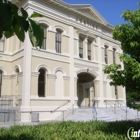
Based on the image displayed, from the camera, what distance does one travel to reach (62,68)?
A: 19562 mm

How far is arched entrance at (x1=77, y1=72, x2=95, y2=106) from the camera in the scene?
23.7 m

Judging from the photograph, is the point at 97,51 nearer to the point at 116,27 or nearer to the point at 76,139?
the point at 116,27

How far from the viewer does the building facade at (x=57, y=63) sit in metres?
17.0

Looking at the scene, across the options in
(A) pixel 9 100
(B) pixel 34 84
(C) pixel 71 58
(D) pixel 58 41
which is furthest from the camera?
(C) pixel 71 58

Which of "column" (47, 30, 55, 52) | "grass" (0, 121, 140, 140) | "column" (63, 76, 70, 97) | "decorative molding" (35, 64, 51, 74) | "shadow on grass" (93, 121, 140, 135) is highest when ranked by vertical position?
"column" (47, 30, 55, 52)

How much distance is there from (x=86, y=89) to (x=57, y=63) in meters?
6.89

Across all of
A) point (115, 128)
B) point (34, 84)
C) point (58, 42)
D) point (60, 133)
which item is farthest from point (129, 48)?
point (58, 42)

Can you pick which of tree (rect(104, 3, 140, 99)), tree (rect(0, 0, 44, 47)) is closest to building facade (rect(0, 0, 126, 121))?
tree (rect(104, 3, 140, 99))

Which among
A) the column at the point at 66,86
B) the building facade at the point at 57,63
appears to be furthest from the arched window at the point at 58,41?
the column at the point at 66,86

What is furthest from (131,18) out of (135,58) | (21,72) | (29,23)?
(21,72)

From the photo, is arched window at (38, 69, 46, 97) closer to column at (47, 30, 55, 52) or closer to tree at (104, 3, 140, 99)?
column at (47, 30, 55, 52)

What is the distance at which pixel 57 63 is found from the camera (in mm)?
19266

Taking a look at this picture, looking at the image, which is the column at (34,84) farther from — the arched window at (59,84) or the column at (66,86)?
the column at (66,86)

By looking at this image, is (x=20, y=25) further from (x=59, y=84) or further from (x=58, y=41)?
(x=58, y=41)
